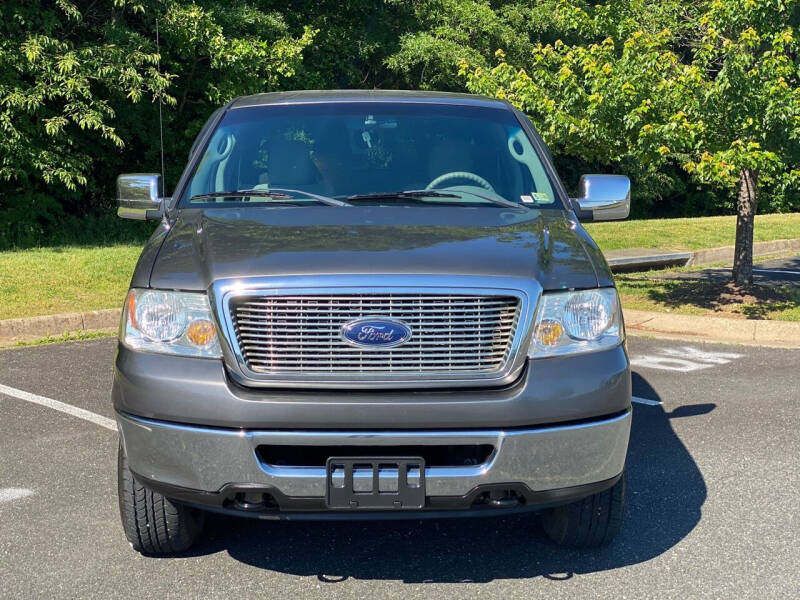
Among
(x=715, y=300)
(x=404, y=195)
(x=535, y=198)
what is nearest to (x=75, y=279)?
(x=715, y=300)

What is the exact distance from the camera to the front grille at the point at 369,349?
11.0 feet

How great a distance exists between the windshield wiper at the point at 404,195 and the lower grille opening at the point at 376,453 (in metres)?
A: 1.38

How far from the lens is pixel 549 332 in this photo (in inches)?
135

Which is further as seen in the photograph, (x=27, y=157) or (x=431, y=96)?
(x=27, y=157)

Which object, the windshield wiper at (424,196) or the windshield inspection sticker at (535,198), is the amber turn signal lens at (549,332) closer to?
the windshield wiper at (424,196)

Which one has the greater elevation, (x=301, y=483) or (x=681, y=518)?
(x=301, y=483)

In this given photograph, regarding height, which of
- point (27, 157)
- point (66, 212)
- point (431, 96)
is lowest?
point (66, 212)

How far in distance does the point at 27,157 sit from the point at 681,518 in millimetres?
13916

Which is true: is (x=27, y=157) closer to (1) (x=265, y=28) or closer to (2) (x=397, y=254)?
(1) (x=265, y=28)

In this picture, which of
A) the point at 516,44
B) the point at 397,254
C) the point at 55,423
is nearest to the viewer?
the point at 397,254

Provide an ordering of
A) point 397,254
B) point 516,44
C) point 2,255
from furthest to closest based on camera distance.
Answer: point 516,44
point 2,255
point 397,254

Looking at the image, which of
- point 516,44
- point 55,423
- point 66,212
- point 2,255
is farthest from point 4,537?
point 516,44

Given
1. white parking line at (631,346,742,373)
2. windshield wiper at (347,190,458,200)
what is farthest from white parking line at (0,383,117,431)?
white parking line at (631,346,742,373)

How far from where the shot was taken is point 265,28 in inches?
773
